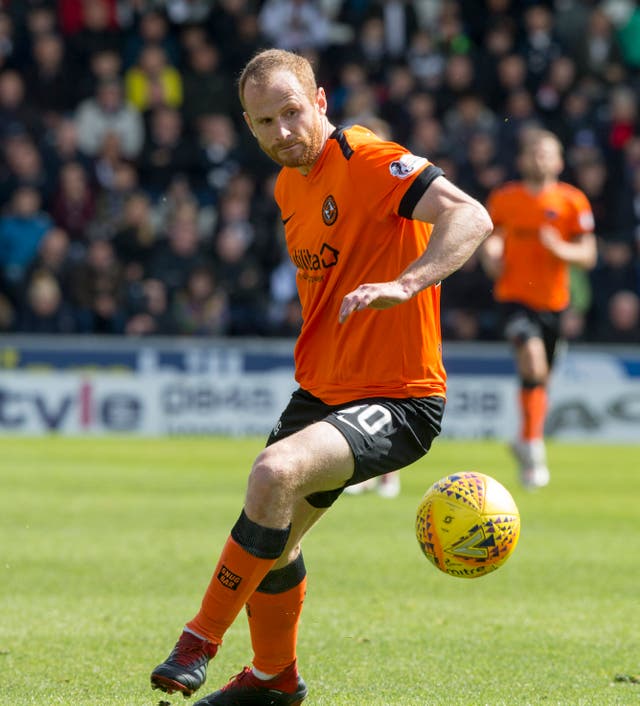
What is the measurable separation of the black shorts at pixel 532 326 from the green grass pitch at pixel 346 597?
1.29m

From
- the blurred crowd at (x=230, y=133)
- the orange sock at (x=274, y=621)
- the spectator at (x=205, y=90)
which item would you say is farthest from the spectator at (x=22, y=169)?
the orange sock at (x=274, y=621)

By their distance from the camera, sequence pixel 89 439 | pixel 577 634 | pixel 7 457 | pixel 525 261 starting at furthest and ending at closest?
1. pixel 89 439
2. pixel 7 457
3. pixel 525 261
4. pixel 577 634

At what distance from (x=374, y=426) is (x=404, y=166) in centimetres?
90

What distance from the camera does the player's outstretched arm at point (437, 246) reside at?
4625mm

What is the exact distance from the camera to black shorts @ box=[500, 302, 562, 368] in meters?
13.2

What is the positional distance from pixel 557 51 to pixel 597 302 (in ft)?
14.2

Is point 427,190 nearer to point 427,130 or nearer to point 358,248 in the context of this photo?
point 358,248

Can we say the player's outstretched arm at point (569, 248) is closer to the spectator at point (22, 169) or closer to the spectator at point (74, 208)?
the spectator at point (74, 208)

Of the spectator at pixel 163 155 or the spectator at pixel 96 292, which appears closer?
the spectator at pixel 96 292

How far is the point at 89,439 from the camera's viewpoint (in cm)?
1794

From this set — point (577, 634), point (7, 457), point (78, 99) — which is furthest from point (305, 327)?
point (78, 99)

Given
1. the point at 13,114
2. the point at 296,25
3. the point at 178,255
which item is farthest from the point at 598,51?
the point at 13,114

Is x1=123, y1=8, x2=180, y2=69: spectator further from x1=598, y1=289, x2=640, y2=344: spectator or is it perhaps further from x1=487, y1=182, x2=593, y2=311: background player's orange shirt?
x1=487, y1=182, x2=593, y2=311: background player's orange shirt

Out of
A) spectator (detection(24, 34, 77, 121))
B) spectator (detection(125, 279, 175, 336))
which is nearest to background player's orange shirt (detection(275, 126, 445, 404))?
spectator (detection(125, 279, 175, 336))
